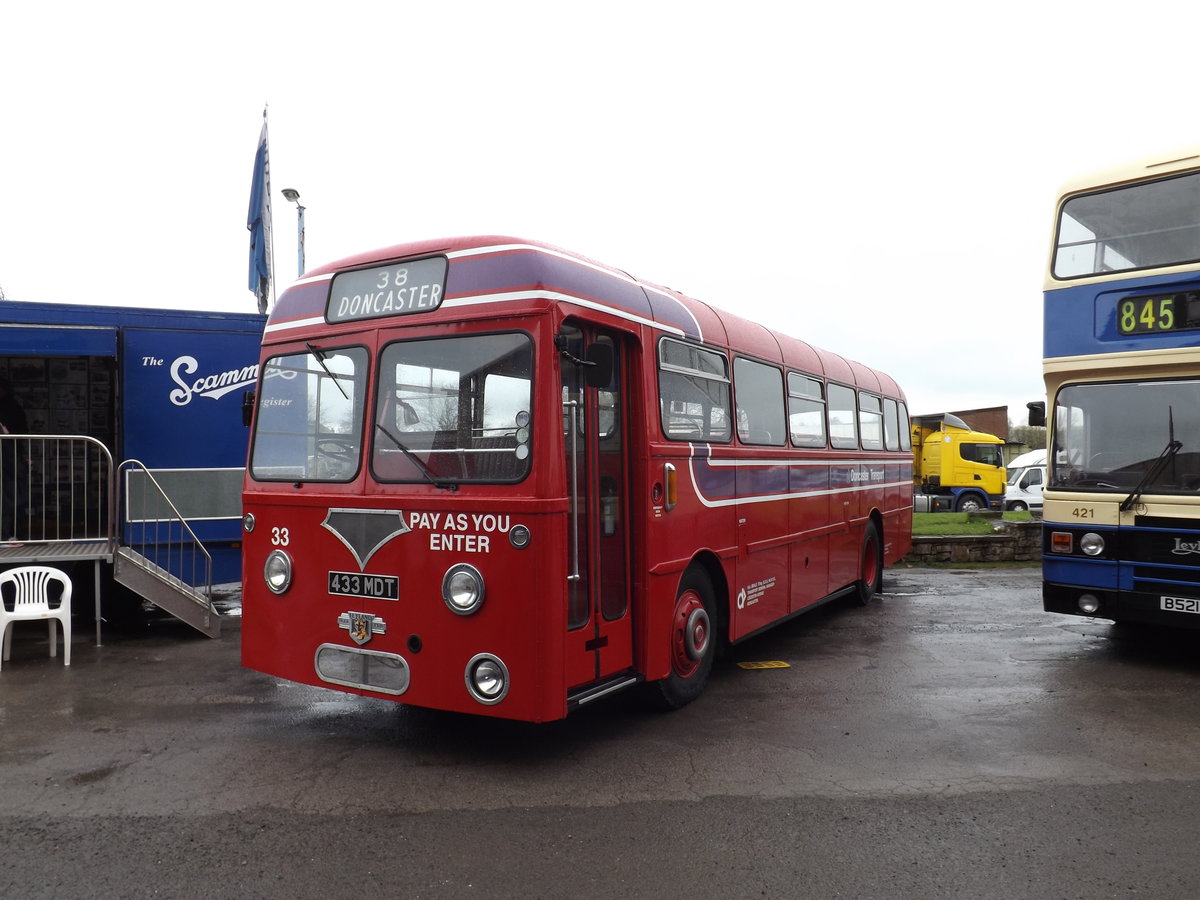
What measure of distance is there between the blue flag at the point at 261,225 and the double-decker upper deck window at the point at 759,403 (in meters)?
11.0

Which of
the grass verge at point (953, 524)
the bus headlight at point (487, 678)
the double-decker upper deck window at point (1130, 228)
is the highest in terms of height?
the double-decker upper deck window at point (1130, 228)

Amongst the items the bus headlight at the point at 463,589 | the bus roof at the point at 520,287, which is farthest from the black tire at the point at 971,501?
the bus headlight at the point at 463,589

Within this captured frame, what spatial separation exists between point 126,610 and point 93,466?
8.31ft

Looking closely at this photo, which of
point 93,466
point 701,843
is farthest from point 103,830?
point 93,466

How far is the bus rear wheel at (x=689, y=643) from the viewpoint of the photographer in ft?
20.7

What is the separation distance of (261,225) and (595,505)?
42.5 ft

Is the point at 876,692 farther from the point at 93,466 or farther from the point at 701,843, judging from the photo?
the point at 93,466

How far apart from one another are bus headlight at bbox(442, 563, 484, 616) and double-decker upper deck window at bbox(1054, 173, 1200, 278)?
639cm

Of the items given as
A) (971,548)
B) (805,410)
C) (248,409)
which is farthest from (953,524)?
(248,409)

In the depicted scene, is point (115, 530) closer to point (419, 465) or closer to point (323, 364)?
point (323, 364)

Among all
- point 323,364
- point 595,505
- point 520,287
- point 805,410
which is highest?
point 520,287

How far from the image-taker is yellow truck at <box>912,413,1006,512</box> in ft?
100

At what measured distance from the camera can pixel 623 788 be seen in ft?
16.2

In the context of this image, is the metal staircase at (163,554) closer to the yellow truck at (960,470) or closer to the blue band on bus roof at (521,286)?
the blue band on bus roof at (521,286)
